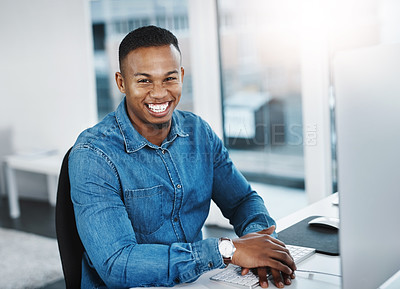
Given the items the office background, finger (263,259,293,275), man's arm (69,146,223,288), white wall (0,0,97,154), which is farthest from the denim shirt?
white wall (0,0,97,154)

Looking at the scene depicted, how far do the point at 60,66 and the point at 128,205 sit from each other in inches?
128

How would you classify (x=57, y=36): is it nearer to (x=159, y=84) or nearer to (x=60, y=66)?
(x=60, y=66)

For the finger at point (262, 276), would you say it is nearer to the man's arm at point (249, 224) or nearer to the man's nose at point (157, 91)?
the man's arm at point (249, 224)

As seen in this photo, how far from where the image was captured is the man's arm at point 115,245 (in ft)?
3.45

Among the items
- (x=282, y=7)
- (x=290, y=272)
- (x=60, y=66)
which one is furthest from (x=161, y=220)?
(x=60, y=66)

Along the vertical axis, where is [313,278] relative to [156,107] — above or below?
below

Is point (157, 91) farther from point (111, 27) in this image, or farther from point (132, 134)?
point (111, 27)

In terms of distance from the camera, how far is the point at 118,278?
3.51 feet

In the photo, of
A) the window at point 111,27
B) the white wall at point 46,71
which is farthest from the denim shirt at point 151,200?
the window at point 111,27

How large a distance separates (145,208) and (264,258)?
36cm

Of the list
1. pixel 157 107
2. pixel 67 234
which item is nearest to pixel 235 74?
pixel 157 107

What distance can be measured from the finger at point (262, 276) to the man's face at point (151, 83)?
0.51 metres

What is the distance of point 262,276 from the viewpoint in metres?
1.03

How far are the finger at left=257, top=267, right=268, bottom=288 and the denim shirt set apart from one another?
91mm
